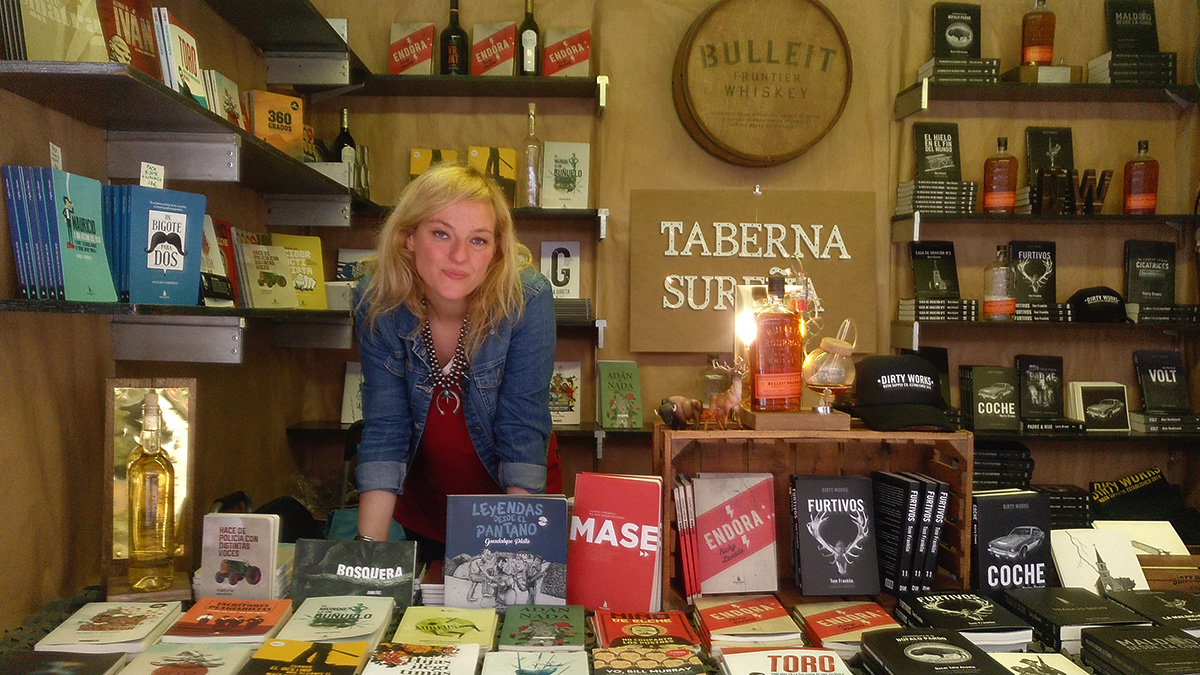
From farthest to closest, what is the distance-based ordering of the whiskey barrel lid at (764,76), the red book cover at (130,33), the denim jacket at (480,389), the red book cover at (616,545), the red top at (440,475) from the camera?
the whiskey barrel lid at (764,76) < the red top at (440,475) < the denim jacket at (480,389) < the red book cover at (130,33) < the red book cover at (616,545)

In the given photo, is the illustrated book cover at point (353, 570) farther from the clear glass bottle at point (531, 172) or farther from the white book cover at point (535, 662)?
the clear glass bottle at point (531, 172)

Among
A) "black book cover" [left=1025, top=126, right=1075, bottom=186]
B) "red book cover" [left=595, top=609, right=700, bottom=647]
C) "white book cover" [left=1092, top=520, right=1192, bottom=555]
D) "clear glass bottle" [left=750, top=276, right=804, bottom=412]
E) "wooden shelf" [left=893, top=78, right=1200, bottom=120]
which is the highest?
"wooden shelf" [left=893, top=78, right=1200, bottom=120]

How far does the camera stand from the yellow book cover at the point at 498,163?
3213 mm

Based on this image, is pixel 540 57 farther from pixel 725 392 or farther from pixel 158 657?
pixel 158 657

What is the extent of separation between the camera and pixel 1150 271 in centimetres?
336

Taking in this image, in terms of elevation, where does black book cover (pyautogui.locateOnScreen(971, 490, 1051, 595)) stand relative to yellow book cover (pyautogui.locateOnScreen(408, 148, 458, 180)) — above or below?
below

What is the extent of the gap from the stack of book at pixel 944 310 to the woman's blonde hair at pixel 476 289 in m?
2.08

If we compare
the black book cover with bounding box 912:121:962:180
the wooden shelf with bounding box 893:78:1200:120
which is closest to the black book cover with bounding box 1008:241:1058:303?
the black book cover with bounding box 912:121:962:180

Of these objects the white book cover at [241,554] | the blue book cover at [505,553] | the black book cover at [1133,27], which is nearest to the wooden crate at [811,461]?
the blue book cover at [505,553]

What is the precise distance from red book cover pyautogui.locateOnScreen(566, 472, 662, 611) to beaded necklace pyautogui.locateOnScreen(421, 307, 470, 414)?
0.54 metres

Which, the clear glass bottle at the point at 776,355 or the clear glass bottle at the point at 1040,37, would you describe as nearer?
the clear glass bottle at the point at 776,355

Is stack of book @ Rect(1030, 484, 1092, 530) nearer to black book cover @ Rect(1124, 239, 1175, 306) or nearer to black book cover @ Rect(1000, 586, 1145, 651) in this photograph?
black book cover @ Rect(1124, 239, 1175, 306)

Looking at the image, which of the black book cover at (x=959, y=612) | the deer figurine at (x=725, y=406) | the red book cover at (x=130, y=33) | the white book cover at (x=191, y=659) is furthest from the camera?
the deer figurine at (x=725, y=406)

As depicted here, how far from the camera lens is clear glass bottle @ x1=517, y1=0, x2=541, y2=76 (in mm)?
3201
